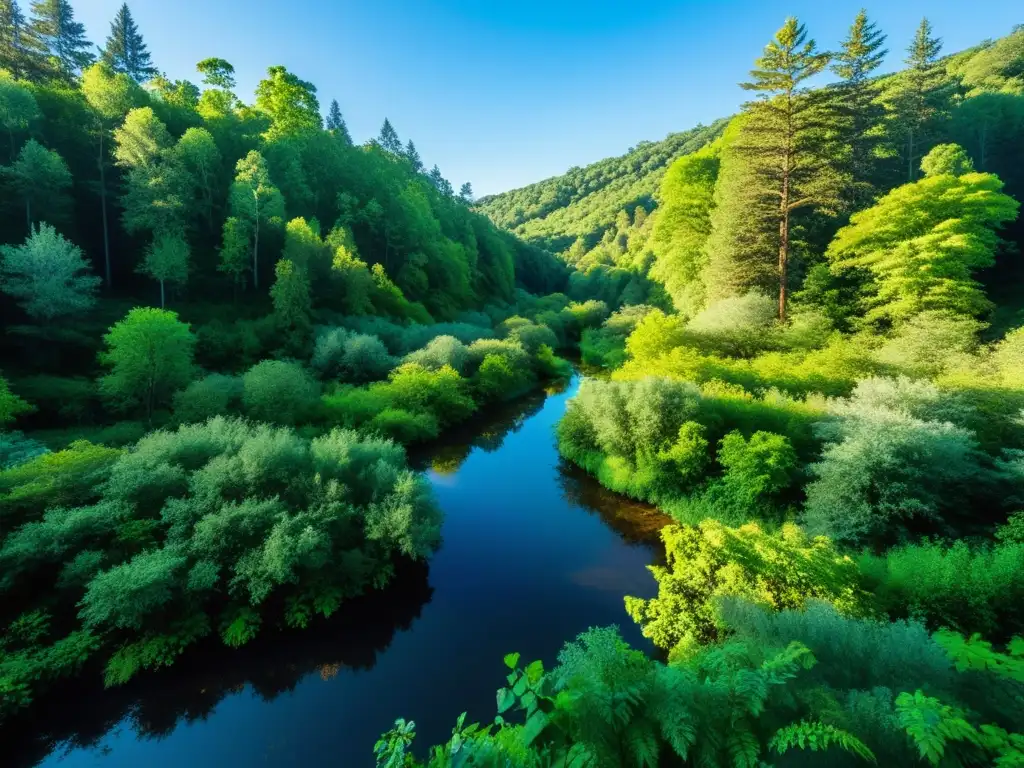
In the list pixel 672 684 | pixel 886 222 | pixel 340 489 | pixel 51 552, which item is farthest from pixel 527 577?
pixel 886 222

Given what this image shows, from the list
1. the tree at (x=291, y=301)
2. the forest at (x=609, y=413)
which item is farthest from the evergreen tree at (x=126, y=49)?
the tree at (x=291, y=301)

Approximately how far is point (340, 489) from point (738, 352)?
2200cm

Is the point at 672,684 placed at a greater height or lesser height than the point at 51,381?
lesser

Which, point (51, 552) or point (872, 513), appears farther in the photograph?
point (872, 513)

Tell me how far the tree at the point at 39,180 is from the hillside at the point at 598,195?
384 ft

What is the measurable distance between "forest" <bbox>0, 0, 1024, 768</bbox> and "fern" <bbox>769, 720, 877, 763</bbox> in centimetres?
5

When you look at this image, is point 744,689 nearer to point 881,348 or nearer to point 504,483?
point 504,483

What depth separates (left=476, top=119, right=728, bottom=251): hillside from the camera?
135875mm

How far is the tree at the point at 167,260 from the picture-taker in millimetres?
30062

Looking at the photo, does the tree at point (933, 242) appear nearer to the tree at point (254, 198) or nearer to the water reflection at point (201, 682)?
the water reflection at point (201, 682)

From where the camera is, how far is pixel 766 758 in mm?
4367

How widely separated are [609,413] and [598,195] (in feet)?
535

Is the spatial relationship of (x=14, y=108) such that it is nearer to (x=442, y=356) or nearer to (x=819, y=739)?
(x=442, y=356)

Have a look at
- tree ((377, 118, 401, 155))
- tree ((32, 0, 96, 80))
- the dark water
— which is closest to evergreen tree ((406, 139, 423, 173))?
tree ((377, 118, 401, 155))
